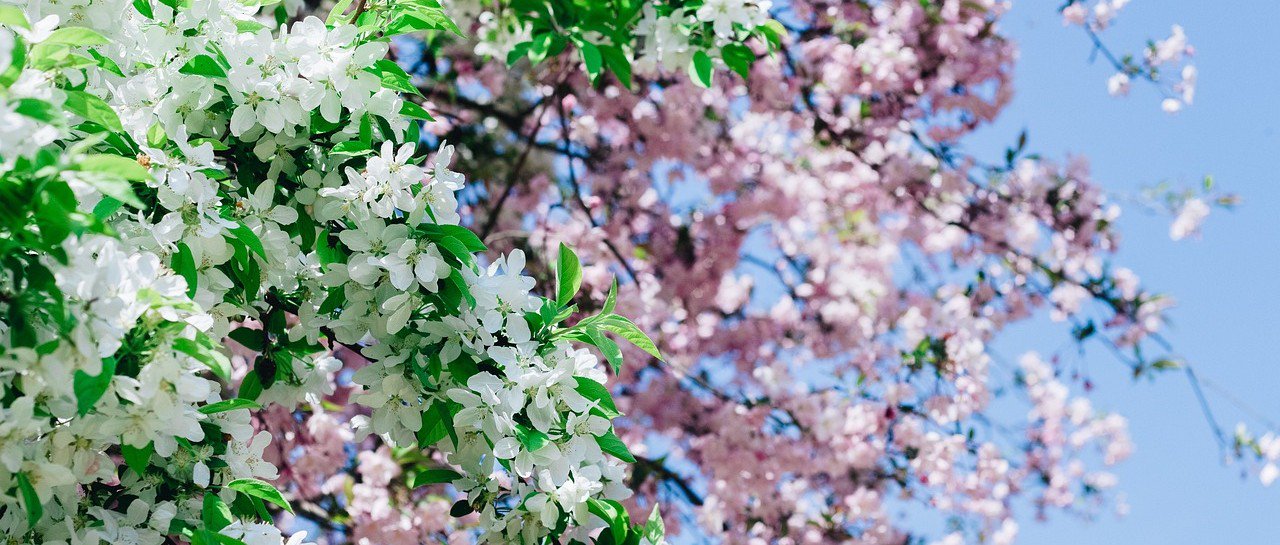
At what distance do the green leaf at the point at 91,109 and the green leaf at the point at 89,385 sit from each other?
0.31 m

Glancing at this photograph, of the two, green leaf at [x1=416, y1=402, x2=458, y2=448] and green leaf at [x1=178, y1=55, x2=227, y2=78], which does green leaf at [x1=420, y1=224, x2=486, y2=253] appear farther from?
green leaf at [x1=178, y1=55, x2=227, y2=78]

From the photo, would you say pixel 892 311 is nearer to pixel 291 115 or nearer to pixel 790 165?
pixel 790 165

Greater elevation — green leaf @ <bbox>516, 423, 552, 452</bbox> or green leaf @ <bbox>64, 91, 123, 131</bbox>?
green leaf @ <bbox>516, 423, 552, 452</bbox>

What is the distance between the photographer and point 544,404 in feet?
4.72

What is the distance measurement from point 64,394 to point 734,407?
9.66ft

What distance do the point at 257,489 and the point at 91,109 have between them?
0.53 m

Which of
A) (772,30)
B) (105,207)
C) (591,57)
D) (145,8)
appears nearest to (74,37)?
(105,207)

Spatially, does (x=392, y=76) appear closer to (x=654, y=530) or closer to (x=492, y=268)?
(x=492, y=268)

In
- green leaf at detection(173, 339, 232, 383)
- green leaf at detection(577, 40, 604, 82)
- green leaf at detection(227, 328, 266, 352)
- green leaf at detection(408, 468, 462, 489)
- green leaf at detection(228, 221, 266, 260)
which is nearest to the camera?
green leaf at detection(173, 339, 232, 383)

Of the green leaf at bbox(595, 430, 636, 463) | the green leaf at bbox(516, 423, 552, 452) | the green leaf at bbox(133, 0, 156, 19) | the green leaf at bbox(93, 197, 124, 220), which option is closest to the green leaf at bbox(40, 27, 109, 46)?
the green leaf at bbox(93, 197, 124, 220)

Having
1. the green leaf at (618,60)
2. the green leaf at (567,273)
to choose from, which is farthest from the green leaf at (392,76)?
the green leaf at (618,60)

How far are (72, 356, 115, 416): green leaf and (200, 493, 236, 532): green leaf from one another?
32cm

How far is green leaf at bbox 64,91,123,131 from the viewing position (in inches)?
46.9

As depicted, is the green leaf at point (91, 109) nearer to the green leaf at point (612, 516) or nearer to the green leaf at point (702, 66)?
the green leaf at point (612, 516)
